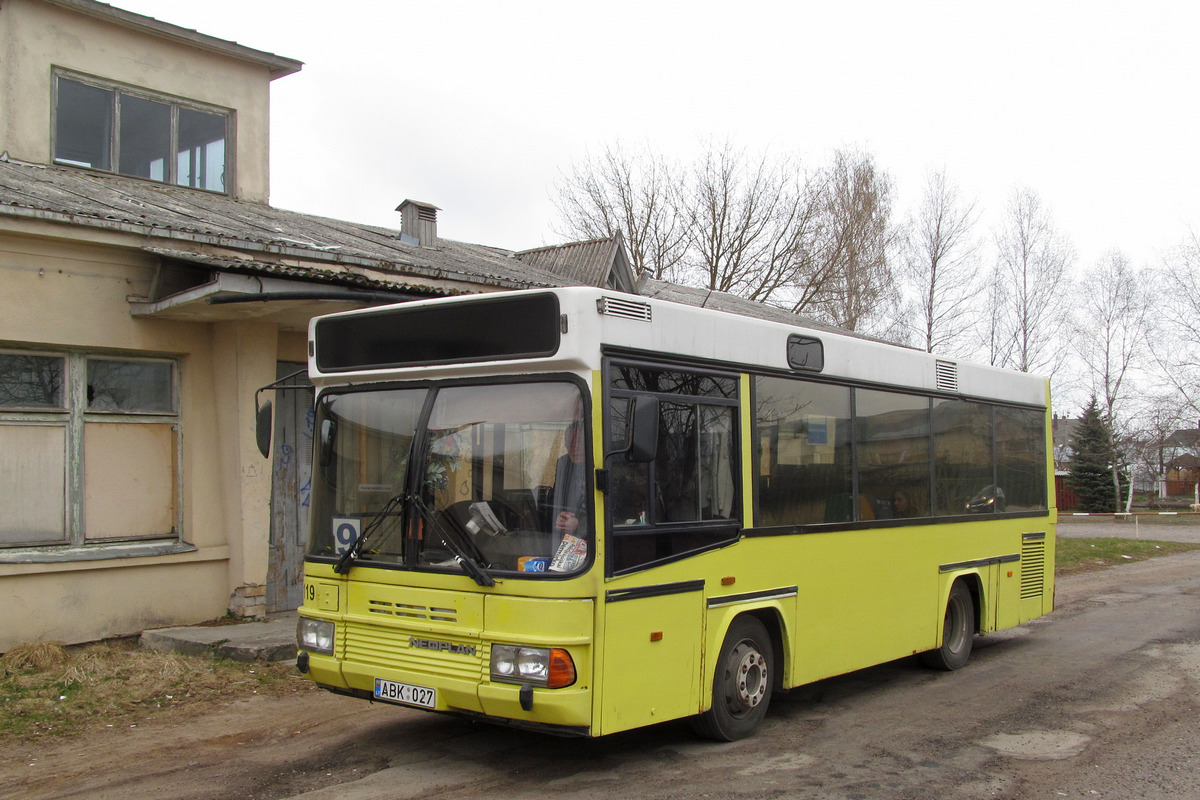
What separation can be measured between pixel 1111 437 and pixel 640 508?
152 feet

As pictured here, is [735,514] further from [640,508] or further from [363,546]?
[363,546]

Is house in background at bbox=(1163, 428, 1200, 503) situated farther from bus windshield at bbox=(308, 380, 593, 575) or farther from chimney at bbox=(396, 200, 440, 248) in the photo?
bus windshield at bbox=(308, 380, 593, 575)

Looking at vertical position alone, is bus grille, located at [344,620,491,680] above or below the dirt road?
above

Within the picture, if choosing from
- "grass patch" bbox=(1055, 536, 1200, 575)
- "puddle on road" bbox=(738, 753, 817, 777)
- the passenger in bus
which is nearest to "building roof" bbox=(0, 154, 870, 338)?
the passenger in bus

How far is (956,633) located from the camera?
9.31 metres

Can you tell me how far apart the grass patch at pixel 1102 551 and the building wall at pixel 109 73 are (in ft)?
50.7

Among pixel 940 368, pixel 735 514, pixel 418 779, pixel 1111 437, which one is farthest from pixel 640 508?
pixel 1111 437

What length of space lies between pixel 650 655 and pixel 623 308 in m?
1.97

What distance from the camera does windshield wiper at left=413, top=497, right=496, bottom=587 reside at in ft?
17.8

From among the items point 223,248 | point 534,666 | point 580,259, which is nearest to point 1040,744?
point 534,666

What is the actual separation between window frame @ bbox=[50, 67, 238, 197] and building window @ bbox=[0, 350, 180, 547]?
382 cm

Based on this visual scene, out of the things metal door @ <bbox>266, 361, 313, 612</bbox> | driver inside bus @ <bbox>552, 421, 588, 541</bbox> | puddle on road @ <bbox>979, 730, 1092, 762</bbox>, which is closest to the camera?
driver inside bus @ <bbox>552, 421, 588, 541</bbox>

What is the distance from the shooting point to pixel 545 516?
17.8 ft

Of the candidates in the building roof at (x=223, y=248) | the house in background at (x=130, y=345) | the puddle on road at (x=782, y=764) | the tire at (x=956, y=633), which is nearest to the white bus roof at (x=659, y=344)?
the tire at (x=956, y=633)
